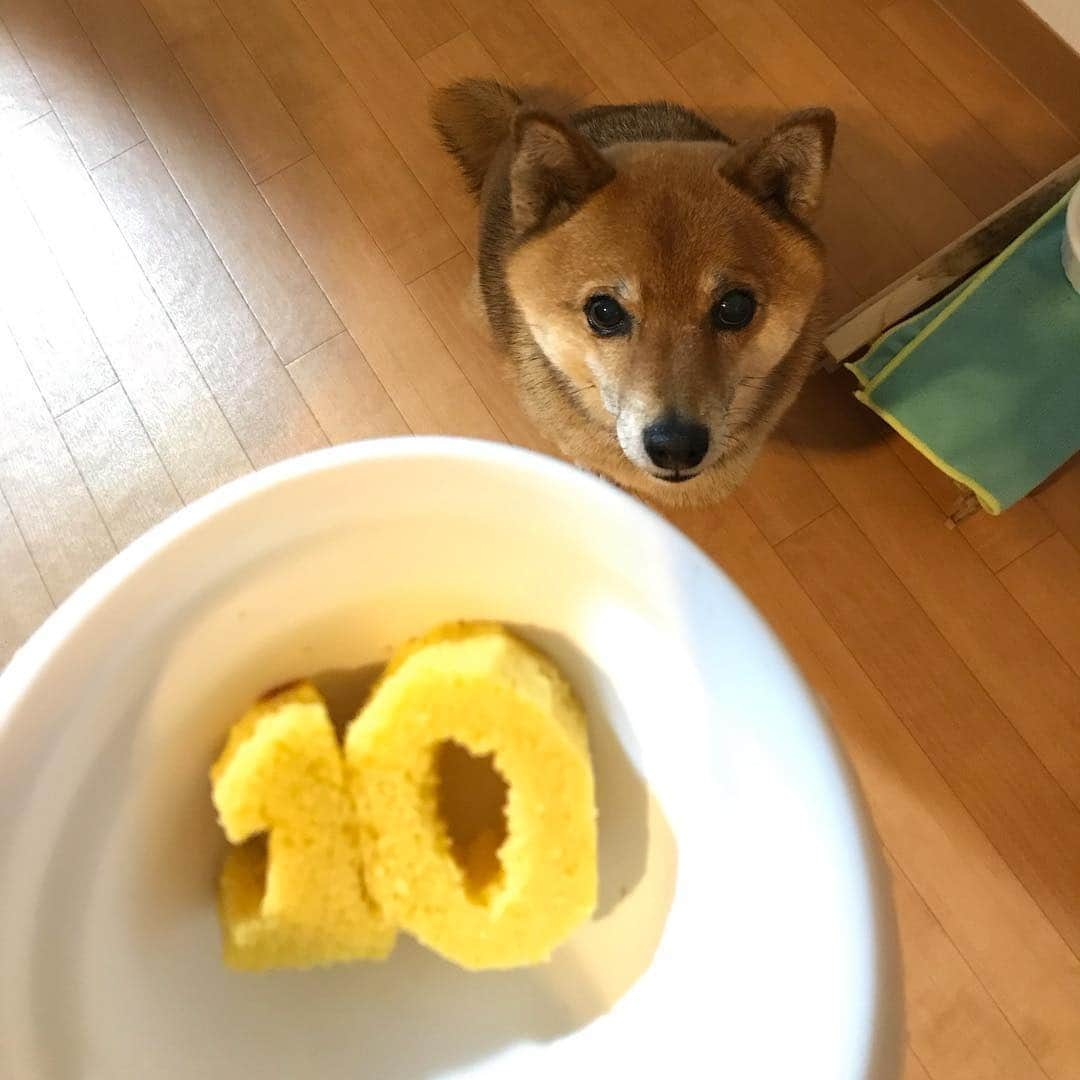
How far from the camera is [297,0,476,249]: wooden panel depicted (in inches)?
56.8

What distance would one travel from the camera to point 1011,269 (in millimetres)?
1251

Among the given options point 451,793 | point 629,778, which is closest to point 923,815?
point 629,778

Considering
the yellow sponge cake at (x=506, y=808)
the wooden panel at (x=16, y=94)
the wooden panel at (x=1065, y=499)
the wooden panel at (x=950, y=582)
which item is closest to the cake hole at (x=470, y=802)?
the yellow sponge cake at (x=506, y=808)

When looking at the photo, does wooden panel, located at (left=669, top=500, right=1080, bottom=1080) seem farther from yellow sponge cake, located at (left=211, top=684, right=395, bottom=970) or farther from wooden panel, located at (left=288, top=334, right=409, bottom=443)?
yellow sponge cake, located at (left=211, top=684, right=395, bottom=970)

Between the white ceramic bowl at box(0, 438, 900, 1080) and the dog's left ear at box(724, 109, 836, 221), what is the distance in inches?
16.5

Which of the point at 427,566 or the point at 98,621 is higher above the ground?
the point at 98,621

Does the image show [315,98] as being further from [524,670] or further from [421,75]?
[524,670]

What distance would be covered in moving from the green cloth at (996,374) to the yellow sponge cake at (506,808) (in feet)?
2.13

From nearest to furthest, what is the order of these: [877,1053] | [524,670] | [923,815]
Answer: [877,1053] < [524,670] < [923,815]

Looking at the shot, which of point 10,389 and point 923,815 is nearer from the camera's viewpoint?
point 923,815

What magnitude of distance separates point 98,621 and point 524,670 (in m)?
0.37

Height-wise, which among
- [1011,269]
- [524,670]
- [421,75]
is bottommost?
[1011,269]

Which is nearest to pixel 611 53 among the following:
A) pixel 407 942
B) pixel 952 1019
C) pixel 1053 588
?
pixel 1053 588

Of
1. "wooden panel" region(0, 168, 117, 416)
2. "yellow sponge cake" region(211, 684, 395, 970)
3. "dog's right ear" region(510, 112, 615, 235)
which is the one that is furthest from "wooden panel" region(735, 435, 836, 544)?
"wooden panel" region(0, 168, 117, 416)
